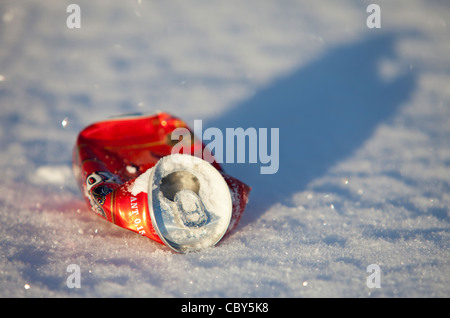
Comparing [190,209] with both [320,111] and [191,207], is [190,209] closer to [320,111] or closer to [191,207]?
[191,207]

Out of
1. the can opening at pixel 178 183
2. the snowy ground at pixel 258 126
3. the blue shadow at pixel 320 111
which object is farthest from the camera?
the blue shadow at pixel 320 111

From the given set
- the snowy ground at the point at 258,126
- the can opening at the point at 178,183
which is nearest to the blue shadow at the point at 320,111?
the snowy ground at the point at 258,126

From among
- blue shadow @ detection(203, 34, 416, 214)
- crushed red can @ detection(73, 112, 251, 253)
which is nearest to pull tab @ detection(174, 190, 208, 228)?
crushed red can @ detection(73, 112, 251, 253)

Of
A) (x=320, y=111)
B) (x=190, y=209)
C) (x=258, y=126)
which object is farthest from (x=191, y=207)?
(x=320, y=111)

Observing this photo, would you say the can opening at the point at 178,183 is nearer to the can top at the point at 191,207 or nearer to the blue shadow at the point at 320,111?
the can top at the point at 191,207

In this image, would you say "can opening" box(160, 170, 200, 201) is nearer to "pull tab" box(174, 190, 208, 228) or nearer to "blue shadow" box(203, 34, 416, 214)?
"pull tab" box(174, 190, 208, 228)
